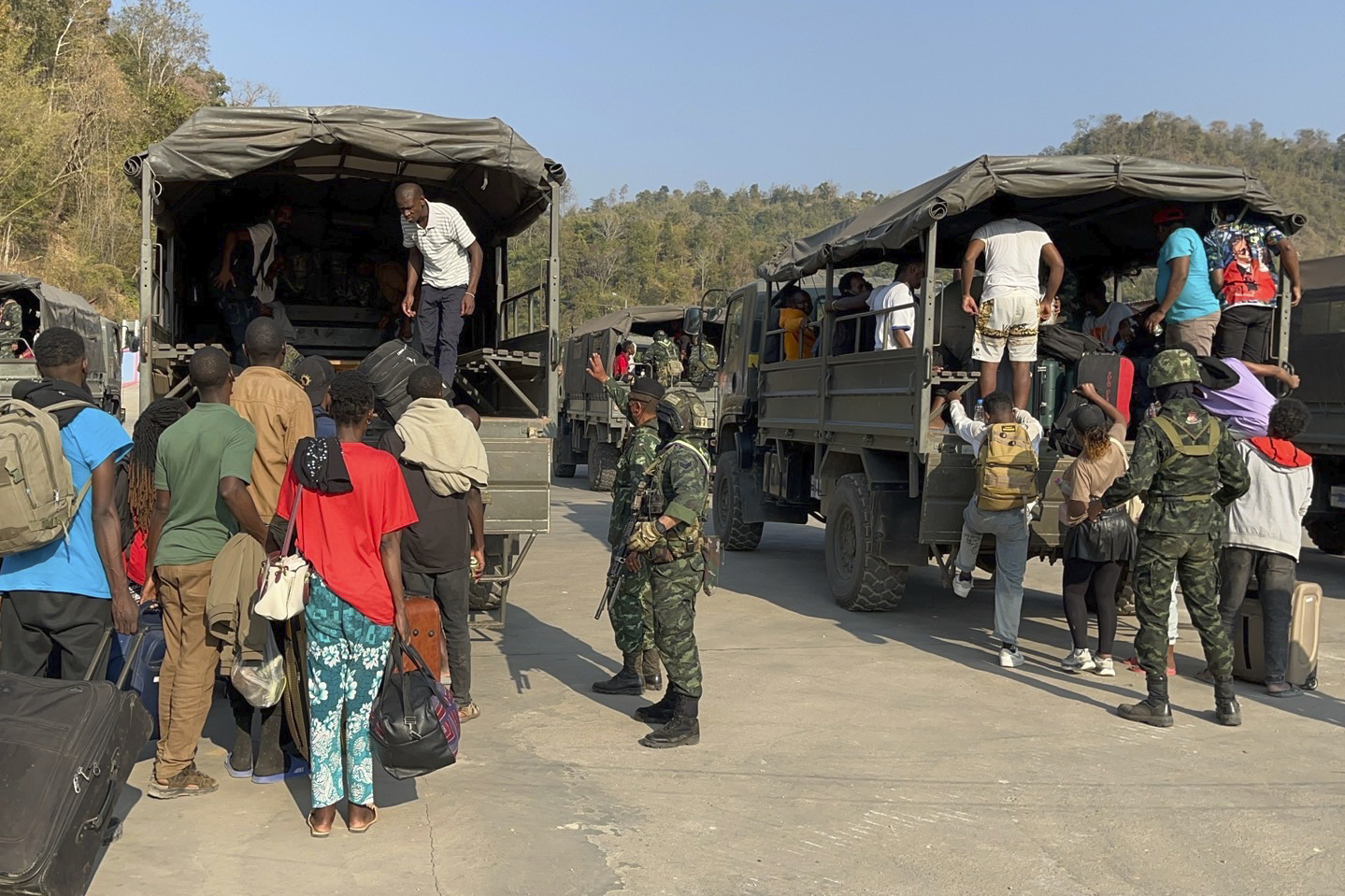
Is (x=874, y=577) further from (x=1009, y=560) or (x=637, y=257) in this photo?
(x=637, y=257)

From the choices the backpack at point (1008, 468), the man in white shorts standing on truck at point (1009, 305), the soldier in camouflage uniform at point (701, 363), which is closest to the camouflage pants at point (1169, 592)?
the backpack at point (1008, 468)

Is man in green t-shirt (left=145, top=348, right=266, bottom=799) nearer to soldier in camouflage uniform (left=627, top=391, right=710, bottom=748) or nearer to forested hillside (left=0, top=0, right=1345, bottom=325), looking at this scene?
soldier in camouflage uniform (left=627, top=391, right=710, bottom=748)

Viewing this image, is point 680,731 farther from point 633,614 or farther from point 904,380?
point 904,380

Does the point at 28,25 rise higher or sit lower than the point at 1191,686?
higher

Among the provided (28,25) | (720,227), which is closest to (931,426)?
(28,25)

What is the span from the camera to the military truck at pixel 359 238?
6504mm

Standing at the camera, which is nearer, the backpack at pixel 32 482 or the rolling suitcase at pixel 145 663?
the backpack at pixel 32 482

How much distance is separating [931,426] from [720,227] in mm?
64076

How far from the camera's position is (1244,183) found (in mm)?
7191

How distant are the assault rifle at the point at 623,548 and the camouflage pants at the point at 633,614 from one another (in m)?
0.07

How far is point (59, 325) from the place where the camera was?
48.6ft

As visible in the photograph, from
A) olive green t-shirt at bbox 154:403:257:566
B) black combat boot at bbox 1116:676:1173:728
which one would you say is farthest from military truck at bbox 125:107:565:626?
black combat boot at bbox 1116:676:1173:728

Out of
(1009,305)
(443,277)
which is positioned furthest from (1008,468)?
(443,277)

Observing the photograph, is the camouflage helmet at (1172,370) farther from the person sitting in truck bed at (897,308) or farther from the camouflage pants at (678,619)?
the camouflage pants at (678,619)
